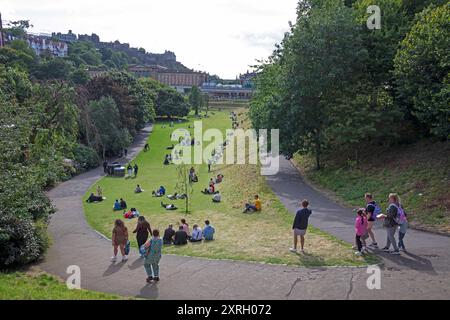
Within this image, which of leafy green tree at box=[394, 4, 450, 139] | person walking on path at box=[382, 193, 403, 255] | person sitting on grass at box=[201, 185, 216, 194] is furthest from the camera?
person sitting on grass at box=[201, 185, 216, 194]

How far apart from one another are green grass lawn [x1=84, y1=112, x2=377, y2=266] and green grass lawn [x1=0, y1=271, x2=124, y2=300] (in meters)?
3.98

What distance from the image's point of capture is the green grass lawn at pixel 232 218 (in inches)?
514

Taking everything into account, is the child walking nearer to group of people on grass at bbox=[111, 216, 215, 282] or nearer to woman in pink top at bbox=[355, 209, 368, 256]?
woman in pink top at bbox=[355, 209, 368, 256]

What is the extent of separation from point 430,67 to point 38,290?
61.8 feet

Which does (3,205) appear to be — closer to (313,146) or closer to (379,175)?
(379,175)

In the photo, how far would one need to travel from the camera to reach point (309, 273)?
11.3m

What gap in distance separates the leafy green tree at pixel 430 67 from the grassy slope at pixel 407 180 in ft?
5.48

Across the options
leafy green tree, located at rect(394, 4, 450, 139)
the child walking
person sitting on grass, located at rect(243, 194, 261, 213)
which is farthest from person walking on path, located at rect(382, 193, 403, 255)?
person sitting on grass, located at rect(243, 194, 261, 213)

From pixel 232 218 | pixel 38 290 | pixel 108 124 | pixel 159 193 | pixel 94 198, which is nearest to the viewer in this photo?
pixel 38 290

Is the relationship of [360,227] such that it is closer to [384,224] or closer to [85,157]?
[384,224]

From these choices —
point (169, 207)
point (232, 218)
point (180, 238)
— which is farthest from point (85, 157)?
point (180, 238)

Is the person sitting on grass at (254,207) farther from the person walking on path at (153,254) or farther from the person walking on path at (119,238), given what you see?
the person walking on path at (153,254)

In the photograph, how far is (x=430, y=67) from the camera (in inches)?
826

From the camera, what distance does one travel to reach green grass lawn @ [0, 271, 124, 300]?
31.2ft
